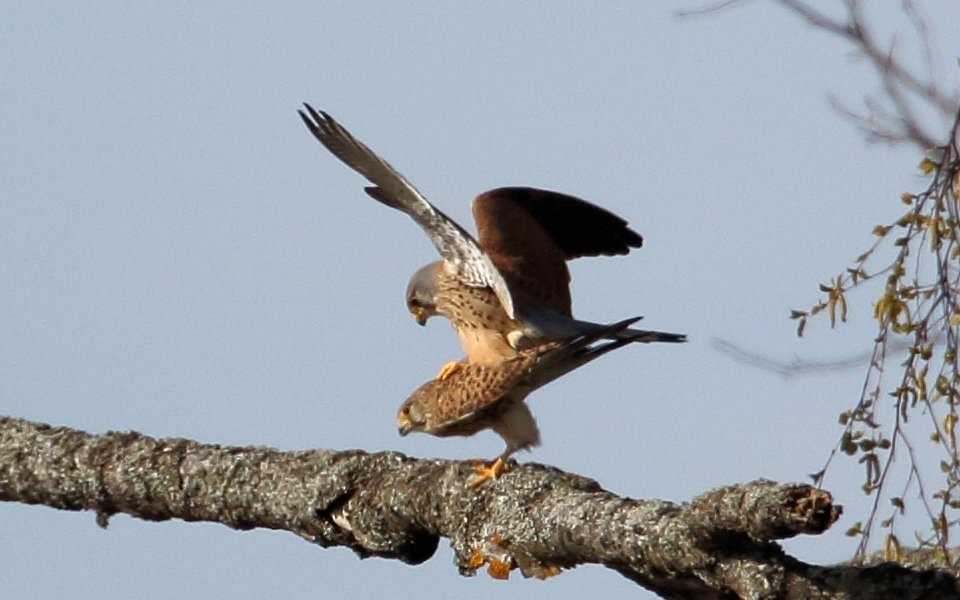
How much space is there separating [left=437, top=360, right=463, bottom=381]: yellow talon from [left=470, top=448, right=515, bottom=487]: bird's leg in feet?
4.03

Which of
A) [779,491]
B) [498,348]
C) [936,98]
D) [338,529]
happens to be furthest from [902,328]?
[498,348]

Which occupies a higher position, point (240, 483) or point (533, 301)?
point (533, 301)

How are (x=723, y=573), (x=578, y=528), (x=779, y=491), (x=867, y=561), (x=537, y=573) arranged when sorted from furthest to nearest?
1. (x=867, y=561)
2. (x=537, y=573)
3. (x=578, y=528)
4. (x=723, y=573)
5. (x=779, y=491)

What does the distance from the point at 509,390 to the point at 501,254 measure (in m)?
0.97

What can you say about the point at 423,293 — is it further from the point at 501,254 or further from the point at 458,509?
the point at 458,509

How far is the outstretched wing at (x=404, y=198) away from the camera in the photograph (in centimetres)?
471

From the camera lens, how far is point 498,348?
16.4ft

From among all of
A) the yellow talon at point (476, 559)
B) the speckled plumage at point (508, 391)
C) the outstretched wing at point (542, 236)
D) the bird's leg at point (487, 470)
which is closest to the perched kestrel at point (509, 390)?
the speckled plumage at point (508, 391)

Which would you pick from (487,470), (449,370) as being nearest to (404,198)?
(449,370)

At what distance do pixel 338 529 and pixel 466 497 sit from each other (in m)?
0.31

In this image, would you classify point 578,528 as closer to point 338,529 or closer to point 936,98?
point 338,529

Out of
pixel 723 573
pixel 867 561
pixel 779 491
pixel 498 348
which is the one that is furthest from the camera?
pixel 498 348

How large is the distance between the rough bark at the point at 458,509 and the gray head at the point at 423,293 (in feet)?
6.21

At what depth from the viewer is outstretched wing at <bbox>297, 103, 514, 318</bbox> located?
15.5 feet
